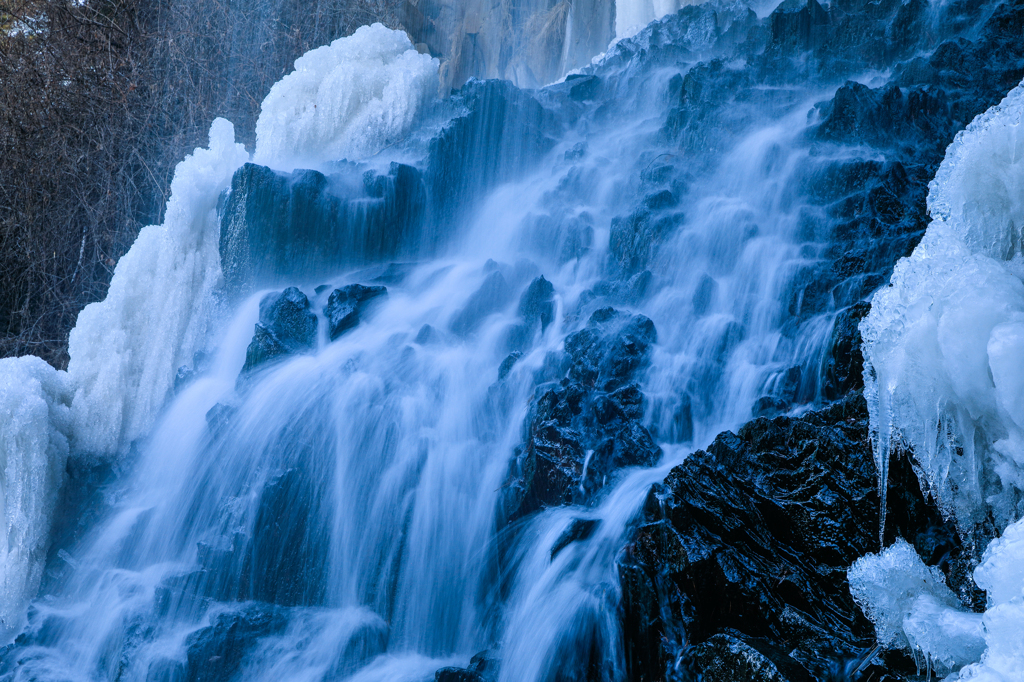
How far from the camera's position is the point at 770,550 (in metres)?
3.18

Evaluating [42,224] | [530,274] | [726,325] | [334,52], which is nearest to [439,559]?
Answer: [726,325]

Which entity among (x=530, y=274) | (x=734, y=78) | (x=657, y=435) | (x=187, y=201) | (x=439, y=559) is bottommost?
(x=439, y=559)

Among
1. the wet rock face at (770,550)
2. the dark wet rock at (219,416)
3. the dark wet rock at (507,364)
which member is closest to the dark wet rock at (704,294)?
the dark wet rock at (507,364)

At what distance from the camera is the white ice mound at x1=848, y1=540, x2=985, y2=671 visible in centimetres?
236

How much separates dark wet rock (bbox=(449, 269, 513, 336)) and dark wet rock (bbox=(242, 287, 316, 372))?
1.13 metres

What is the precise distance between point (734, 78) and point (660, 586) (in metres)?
6.61

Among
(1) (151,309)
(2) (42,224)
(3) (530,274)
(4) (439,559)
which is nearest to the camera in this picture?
(4) (439,559)

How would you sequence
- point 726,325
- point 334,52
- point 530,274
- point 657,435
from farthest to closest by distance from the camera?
point 334,52 < point 530,274 < point 726,325 < point 657,435

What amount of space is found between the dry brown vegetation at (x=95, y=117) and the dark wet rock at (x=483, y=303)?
486cm

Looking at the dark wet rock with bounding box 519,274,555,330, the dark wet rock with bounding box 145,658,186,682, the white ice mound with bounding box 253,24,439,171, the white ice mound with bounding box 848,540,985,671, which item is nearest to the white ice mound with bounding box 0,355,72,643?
the dark wet rock with bounding box 145,658,186,682

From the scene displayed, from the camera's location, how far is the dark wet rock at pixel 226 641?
402 cm

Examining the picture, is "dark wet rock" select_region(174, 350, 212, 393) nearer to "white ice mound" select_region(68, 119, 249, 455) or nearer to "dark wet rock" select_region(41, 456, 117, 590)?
"white ice mound" select_region(68, 119, 249, 455)

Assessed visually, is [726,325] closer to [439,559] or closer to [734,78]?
[439,559]

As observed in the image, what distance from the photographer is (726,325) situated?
5367mm
